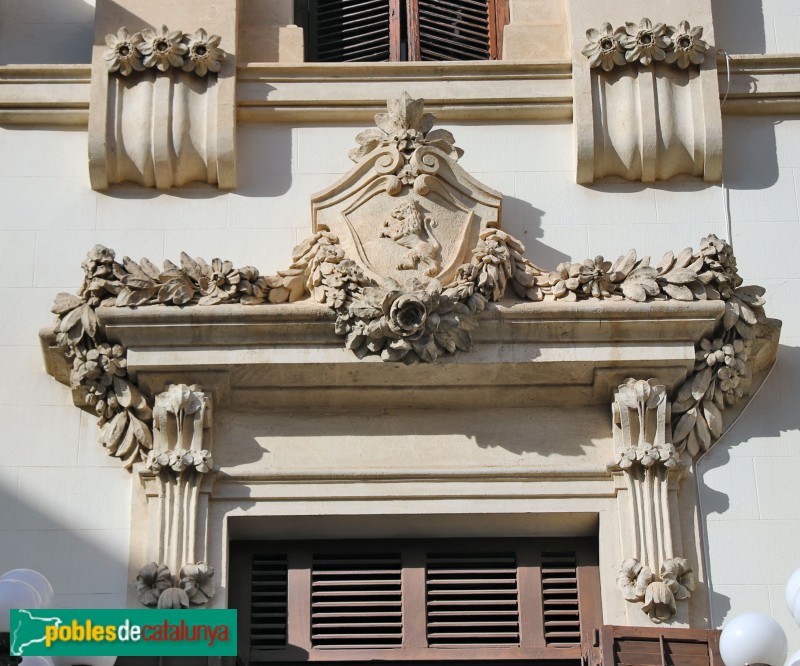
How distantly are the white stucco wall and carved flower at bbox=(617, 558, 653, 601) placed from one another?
0.46m

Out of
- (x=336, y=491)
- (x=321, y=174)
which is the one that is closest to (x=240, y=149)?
(x=321, y=174)

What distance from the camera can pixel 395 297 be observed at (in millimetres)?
11484

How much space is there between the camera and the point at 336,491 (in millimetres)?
11570

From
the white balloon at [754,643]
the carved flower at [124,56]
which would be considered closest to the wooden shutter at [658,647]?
the white balloon at [754,643]

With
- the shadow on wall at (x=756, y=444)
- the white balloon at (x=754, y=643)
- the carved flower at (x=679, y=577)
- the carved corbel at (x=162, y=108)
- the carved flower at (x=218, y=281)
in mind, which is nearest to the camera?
the white balloon at (x=754, y=643)

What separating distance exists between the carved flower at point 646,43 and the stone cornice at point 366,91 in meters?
0.43

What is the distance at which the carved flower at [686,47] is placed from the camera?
12727 millimetres

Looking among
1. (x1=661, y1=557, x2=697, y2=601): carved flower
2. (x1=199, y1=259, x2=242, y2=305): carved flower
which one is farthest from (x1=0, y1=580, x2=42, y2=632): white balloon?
(x1=661, y1=557, x2=697, y2=601): carved flower

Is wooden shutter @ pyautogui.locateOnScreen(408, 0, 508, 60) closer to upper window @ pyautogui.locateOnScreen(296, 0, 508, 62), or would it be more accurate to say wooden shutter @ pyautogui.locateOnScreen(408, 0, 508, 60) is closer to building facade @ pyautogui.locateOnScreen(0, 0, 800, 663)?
upper window @ pyautogui.locateOnScreen(296, 0, 508, 62)

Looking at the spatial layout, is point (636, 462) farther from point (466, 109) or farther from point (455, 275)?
point (466, 109)

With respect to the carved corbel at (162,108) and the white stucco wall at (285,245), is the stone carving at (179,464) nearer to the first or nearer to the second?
the white stucco wall at (285,245)

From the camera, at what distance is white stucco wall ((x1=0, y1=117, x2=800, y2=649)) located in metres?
11.5

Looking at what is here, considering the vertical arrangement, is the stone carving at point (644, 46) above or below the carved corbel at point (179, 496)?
above

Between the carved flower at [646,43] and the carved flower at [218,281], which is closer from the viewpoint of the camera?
the carved flower at [218,281]
